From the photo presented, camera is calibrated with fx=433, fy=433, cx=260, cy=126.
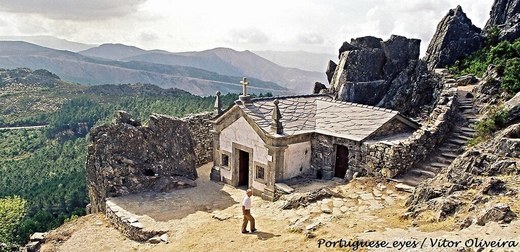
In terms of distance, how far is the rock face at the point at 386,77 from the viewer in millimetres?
25797

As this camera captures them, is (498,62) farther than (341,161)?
Yes

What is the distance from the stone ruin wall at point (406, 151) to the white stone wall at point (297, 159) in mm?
2953

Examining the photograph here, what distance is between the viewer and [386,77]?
27.5 metres

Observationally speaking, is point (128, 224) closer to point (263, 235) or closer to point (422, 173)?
point (263, 235)

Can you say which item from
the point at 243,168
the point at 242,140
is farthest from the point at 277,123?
the point at 243,168

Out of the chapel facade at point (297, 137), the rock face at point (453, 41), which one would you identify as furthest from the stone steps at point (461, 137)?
the rock face at point (453, 41)

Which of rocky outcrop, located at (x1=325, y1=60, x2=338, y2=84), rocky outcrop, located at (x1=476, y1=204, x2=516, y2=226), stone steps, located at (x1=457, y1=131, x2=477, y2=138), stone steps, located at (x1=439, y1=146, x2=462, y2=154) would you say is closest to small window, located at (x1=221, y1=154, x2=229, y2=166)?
stone steps, located at (x1=439, y1=146, x2=462, y2=154)

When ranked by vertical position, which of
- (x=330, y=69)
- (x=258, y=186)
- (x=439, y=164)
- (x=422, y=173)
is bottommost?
(x=258, y=186)

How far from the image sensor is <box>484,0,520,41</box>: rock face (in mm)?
27844

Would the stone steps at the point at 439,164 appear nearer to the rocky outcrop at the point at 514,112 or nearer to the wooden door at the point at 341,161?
the rocky outcrop at the point at 514,112

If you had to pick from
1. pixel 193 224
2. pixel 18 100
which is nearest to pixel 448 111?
pixel 193 224

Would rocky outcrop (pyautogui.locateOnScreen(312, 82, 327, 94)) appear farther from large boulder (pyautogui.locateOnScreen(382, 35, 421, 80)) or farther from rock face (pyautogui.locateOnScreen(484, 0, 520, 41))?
rock face (pyautogui.locateOnScreen(484, 0, 520, 41))

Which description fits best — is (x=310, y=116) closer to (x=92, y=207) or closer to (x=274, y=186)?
(x=274, y=186)

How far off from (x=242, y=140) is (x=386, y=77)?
38.3ft
